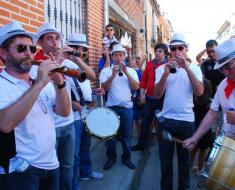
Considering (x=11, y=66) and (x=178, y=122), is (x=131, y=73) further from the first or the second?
(x=11, y=66)

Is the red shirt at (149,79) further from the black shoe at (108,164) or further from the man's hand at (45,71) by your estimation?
the man's hand at (45,71)

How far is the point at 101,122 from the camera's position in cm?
462

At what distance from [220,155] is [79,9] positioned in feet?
14.7

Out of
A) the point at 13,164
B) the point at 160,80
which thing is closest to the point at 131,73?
the point at 160,80

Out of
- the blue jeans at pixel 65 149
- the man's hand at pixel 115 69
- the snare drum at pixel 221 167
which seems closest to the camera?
the snare drum at pixel 221 167

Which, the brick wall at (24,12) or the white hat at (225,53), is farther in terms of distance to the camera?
the brick wall at (24,12)

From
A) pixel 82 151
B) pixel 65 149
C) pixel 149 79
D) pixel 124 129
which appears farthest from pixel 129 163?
pixel 65 149

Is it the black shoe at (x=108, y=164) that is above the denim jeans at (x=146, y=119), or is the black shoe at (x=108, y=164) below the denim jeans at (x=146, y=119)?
below

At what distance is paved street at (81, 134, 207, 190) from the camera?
4.88 meters

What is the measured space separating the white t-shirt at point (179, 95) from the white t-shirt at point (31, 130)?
1.87 m

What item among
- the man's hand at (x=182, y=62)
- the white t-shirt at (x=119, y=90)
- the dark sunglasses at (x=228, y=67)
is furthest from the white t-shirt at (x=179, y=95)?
the white t-shirt at (x=119, y=90)

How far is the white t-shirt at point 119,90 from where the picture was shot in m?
5.40

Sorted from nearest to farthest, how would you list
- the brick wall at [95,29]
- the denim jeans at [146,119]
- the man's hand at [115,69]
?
the man's hand at [115,69] < the denim jeans at [146,119] < the brick wall at [95,29]

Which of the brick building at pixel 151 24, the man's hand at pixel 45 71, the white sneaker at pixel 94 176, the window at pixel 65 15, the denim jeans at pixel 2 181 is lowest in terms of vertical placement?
the white sneaker at pixel 94 176
